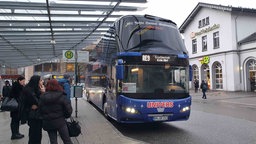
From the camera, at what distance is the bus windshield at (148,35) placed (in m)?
9.23

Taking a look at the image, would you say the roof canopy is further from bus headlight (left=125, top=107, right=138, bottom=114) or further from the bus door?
bus headlight (left=125, top=107, right=138, bottom=114)

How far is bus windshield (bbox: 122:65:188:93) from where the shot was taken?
29.3 feet

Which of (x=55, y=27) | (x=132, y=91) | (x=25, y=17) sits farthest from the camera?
(x=55, y=27)

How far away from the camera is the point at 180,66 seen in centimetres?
949

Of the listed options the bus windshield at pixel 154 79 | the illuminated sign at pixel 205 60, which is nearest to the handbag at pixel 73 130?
the bus windshield at pixel 154 79

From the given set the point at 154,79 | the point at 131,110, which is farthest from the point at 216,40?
the point at 131,110

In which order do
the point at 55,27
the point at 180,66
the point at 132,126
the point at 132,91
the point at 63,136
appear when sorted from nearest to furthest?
the point at 63,136
the point at 132,91
the point at 180,66
the point at 132,126
the point at 55,27

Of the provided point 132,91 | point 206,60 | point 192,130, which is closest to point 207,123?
point 192,130

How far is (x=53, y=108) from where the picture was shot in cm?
526

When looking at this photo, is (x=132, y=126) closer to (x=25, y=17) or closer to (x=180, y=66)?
(x=180, y=66)

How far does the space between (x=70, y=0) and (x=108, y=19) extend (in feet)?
10.8

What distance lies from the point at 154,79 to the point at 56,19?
6864 mm

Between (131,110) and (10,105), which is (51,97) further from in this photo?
(131,110)

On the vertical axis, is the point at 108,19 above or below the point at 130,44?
above
